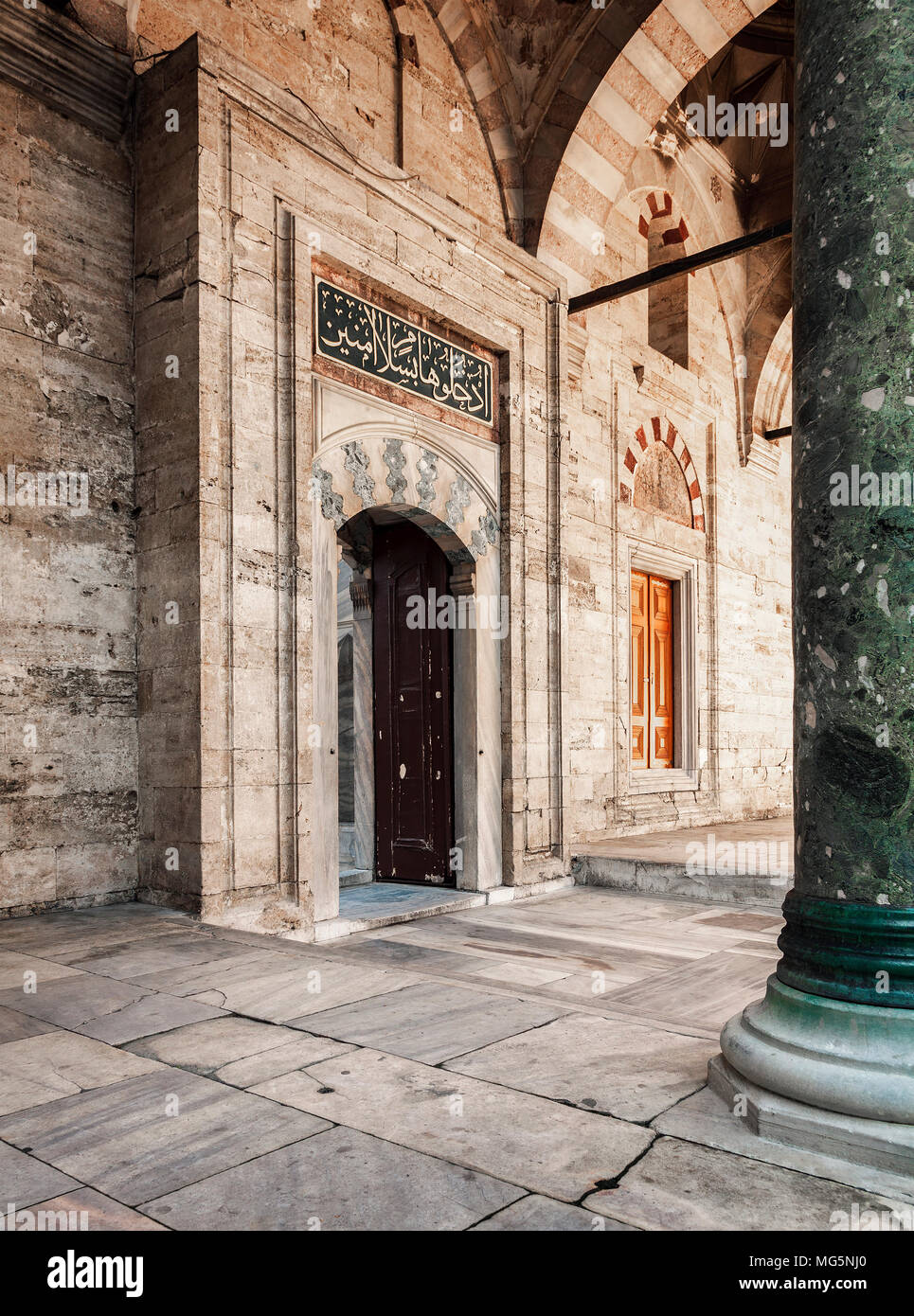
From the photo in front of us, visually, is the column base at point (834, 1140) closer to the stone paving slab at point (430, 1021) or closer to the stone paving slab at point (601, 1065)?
the stone paving slab at point (601, 1065)

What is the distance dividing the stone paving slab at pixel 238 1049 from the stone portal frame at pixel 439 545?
6.89 feet

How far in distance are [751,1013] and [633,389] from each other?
22.6 ft

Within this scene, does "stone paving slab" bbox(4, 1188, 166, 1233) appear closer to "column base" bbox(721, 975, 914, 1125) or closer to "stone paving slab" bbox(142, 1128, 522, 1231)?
"stone paving slab" bbox(142, 1128, 522, 1231)

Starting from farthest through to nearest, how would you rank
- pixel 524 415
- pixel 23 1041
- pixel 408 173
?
pixel 524 415
pixel 408 173
pixel 23 1041

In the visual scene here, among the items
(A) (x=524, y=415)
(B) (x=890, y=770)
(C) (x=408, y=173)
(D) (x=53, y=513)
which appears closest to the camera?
(B) (x=890, y=770)

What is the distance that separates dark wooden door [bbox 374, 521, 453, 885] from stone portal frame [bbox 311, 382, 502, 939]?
15cm

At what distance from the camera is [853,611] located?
2.07m

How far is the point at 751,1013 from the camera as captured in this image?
7.48 ft

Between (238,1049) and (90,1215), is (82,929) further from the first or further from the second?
(90,1215)

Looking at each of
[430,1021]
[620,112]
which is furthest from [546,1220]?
[620,112]

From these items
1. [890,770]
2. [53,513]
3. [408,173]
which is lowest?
[890,770]

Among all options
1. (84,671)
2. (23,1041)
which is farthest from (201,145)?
(23,1041)

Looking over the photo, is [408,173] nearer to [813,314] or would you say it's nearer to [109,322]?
[109,322]

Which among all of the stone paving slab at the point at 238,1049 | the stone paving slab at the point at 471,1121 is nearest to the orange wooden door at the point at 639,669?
the stone paving slab at the point at 238,1049
